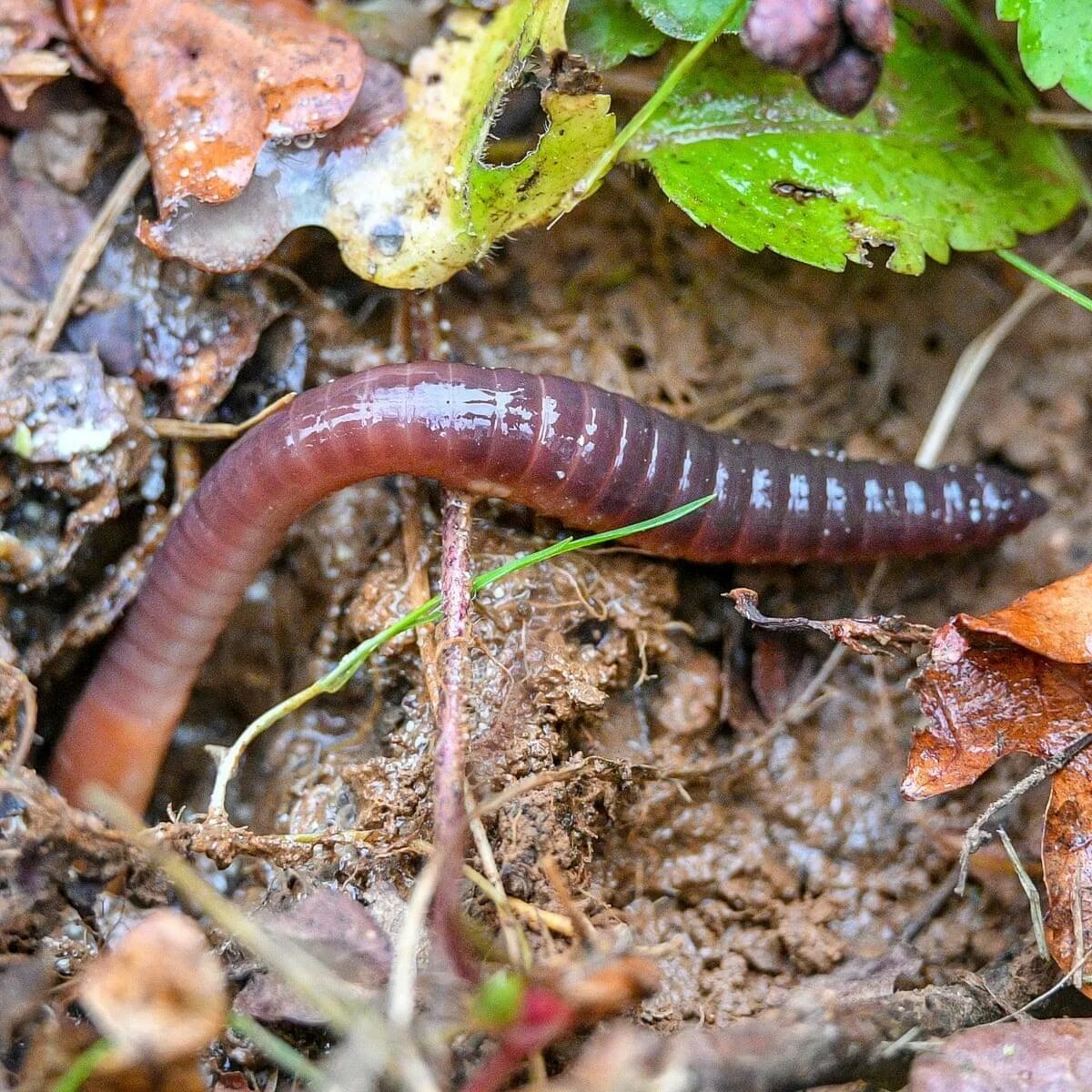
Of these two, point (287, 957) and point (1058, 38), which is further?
point (1058, 38)

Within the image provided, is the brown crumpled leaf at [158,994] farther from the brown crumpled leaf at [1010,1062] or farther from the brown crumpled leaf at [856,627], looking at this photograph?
the brown crumpled leaf at [856,627]

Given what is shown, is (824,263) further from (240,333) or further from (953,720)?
(240,333)

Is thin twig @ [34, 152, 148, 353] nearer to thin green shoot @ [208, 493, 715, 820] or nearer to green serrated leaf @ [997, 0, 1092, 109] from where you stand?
thin green shoot @ [208, 493, 715, 820]

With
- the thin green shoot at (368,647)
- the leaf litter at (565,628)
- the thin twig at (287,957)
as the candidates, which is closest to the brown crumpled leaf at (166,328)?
the leaf litter at (565,628)

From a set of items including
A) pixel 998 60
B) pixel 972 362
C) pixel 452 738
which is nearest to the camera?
pixel 452 738

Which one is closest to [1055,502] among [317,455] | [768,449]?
[768,449]

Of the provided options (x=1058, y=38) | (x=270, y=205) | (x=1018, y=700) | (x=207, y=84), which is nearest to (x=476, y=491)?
(x=270, y=205)

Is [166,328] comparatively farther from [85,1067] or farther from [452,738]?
[85,1067]
